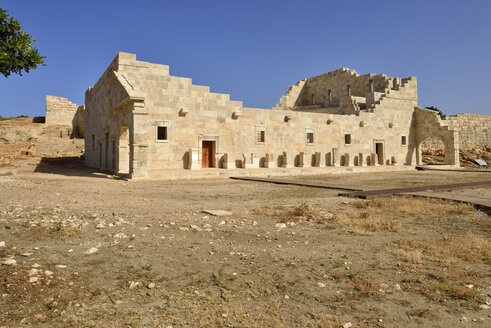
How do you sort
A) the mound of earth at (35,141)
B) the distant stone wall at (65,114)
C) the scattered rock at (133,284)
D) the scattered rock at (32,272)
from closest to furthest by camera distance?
the scattered rock at (133,284), the scattered rock at (32,272), the mound of earth at (35,141), the distant stone wall at (65,114)

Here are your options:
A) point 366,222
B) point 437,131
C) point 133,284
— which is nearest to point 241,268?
point 133,284

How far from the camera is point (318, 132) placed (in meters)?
21.8

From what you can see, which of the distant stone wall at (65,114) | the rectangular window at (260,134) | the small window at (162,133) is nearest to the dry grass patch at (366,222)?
the small window at (162,133)

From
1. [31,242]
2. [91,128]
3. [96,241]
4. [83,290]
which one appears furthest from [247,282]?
[91,128]

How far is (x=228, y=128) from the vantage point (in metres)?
18.3

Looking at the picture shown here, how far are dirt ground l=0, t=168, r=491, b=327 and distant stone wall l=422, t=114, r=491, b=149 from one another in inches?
1228

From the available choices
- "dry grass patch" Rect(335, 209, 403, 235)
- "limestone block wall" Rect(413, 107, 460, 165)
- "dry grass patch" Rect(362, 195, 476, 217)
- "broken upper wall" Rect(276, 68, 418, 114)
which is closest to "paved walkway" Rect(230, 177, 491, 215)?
"dry grass patch" Rect(362, 195, 476, 217)

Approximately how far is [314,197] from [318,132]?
45.5 feet

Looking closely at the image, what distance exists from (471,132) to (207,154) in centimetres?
2985

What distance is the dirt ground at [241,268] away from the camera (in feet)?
8.28

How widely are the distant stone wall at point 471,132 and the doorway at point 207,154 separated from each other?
25.5 metres

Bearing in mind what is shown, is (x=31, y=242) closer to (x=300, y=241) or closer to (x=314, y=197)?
(x=300, y=241)

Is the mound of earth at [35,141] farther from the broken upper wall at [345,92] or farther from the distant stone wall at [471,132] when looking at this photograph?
the distant stone wall at [471,132]

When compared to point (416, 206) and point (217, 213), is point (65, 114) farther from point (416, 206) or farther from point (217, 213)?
point (416, 206)
